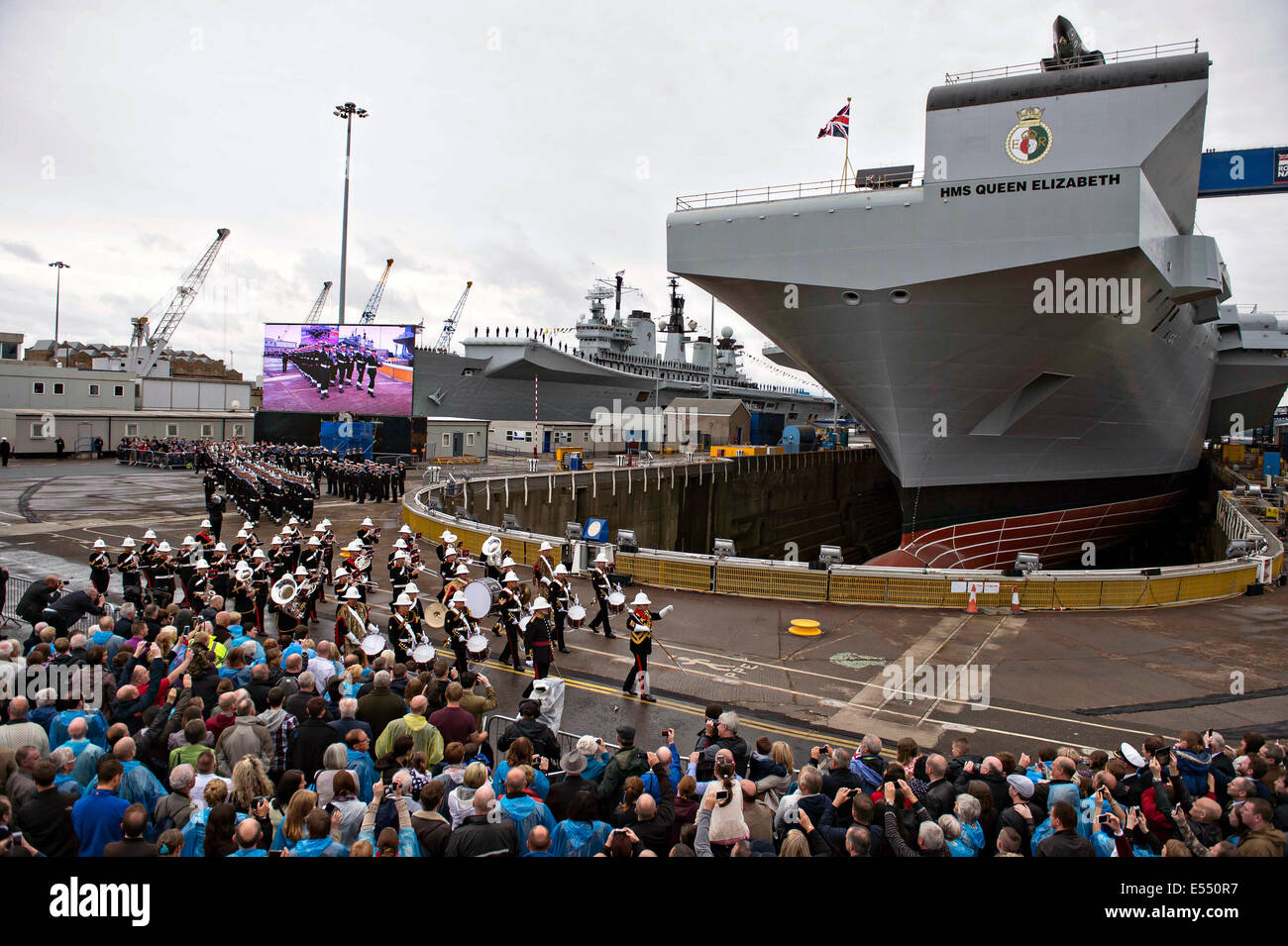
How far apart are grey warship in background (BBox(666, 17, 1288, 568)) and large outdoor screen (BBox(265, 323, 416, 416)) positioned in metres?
27.3

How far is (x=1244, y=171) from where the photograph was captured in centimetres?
3375

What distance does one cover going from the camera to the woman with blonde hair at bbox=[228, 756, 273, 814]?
4.75m

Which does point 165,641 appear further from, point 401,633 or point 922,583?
point 922,583

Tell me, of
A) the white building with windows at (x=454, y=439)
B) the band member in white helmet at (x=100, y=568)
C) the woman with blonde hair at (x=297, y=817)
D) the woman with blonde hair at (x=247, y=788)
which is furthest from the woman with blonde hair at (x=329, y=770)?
the white building with windows at (x=454, y=439)

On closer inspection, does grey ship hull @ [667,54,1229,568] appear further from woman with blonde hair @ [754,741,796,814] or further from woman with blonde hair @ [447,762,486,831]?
woman with blonde hair @ [447,762,486,831]

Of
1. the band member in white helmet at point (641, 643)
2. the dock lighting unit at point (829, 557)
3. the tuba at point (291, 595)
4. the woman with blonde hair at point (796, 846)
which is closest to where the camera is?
the woman with blonde hair at point (796, 846)

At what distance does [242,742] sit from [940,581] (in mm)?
12993

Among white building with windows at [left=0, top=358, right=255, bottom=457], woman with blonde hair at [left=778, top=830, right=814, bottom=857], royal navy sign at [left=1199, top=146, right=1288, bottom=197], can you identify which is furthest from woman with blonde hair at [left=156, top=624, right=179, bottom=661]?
white building with windows at [left=0, top=358, right=255, bottom=457]

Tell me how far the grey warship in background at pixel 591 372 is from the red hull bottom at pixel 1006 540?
2609cm

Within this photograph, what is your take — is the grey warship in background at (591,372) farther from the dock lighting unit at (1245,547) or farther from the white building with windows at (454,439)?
the dock lighting unit at (1245,547)

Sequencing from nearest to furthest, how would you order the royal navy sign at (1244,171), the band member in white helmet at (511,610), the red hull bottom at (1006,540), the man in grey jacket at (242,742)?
the man in grey jacket at (242,742) < the band member in white helmet at (511,610) < the red hull bottom at (1006,540) < the royal navy sign at (1244,171)

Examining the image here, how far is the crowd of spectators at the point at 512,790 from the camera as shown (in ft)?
14.1
